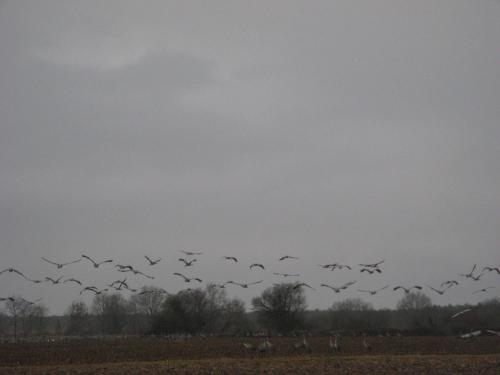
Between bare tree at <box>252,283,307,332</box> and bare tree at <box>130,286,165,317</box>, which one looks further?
bare tree at <box>130,286,165,317</box>

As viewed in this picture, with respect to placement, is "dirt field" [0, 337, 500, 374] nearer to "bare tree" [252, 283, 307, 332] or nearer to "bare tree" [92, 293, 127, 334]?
"bare tree" [252, 283, 307, 332]

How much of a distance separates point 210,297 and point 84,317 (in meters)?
41.0

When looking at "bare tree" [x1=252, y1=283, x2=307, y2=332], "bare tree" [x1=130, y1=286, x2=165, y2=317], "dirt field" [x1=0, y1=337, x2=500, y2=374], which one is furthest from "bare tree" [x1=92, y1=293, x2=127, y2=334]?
"dirt field" [x1=0, y1=337, x2=500, y2=374]

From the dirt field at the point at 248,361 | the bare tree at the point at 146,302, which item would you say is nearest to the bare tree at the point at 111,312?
the bare tree at the point at 146,302

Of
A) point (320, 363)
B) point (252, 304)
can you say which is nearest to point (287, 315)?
point (252, 304)

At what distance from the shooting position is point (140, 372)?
83.0ft

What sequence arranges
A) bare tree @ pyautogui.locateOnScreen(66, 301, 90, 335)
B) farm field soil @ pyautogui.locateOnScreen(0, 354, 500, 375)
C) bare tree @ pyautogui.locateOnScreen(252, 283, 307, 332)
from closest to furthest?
farm field soil @ pyautogui.locateOnScreen(0, 354, 500, 375), bare tree @ pyautogui.locateOnScreen(252, 283, 307, 332), bare tree @ pyautogui.locateOnScreen(66, 301, 90, 335)

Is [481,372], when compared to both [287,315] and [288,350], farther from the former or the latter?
[287,315]

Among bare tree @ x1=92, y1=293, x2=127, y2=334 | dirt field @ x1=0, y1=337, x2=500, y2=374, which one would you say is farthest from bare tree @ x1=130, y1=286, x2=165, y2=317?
dirt field @ x1=0, y1=337, x2=500, y2=374

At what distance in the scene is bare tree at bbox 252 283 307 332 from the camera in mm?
74438

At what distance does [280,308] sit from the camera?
7556 cm

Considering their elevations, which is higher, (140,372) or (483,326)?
(140,372)

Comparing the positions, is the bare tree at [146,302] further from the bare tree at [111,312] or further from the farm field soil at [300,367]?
the farm field soil at [300,367]

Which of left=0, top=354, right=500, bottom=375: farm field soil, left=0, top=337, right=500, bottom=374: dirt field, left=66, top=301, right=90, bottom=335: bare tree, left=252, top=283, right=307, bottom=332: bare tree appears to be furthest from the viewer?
left=66, top=301, right=90, bottom=335: bare tree
